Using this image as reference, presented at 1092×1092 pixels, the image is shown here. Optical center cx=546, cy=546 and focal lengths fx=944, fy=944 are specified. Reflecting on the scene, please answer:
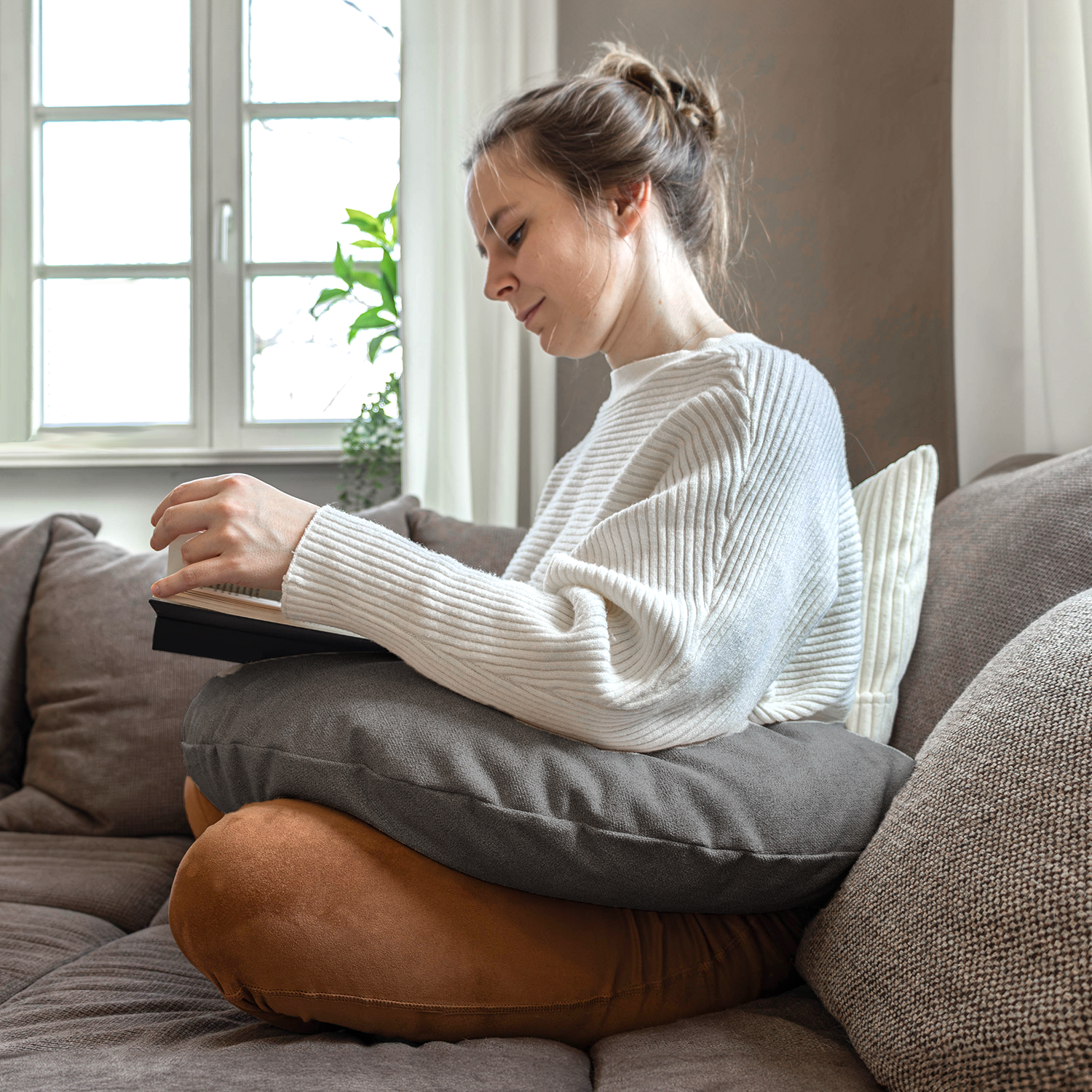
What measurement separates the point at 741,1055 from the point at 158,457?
193 cm

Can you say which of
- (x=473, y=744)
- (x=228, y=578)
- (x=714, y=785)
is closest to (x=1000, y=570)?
(x=714, y=785)

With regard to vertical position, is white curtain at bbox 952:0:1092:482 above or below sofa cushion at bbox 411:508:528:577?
above

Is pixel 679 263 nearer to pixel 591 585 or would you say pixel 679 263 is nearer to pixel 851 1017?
pixel 591 585

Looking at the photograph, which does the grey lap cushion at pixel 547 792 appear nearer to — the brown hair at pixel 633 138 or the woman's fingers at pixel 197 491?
the woman's fingers at pixel 197 491

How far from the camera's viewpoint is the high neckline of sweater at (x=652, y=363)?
948 mm

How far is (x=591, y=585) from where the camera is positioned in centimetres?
74

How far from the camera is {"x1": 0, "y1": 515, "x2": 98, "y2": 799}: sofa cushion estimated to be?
145cm

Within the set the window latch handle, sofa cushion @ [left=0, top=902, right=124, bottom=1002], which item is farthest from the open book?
the window latch handle

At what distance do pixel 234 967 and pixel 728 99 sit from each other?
1.93 m

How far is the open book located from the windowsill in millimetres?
1403

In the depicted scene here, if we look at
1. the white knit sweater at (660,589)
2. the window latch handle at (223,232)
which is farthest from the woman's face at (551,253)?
the window latch handle at (223,232)

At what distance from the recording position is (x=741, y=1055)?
625 mm

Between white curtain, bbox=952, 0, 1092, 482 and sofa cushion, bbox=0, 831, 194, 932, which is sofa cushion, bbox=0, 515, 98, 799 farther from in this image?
white curtain, bbox=952, 0, 1092, 482

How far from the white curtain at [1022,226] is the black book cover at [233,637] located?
1162mm
